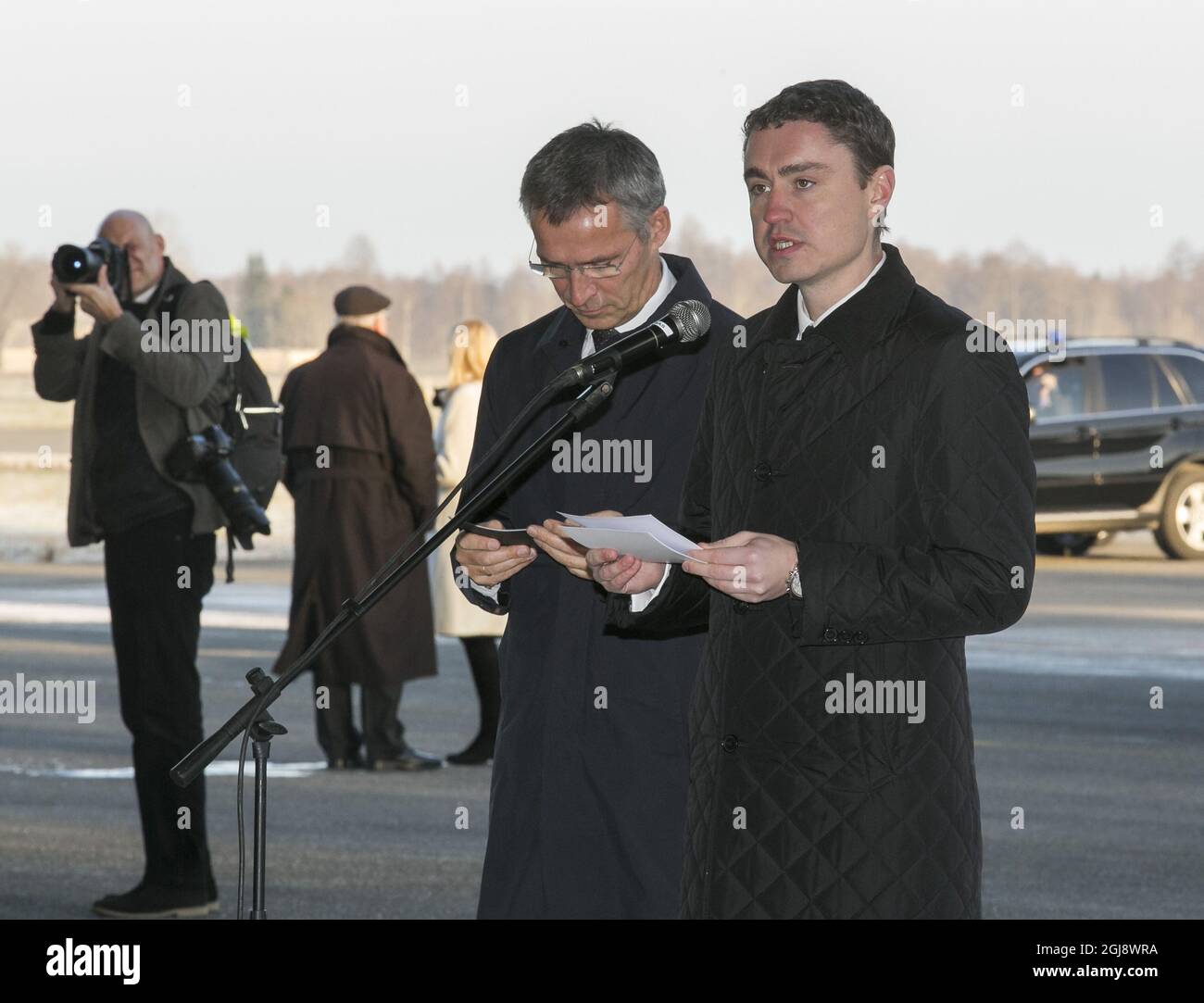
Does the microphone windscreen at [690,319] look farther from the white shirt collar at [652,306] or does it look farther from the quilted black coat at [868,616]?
the white shirt collar at [652,306]

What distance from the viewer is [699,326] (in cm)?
424

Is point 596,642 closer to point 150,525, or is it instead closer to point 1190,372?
point 150,525

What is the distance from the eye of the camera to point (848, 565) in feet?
12.7

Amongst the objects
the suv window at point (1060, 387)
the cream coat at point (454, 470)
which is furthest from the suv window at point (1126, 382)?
the cream coat at point (454, 470)

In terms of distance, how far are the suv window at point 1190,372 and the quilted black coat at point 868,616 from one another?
66.9 ft

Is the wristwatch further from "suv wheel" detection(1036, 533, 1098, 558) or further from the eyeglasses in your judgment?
"suv wheel" detection(1036, 533, 1098, 558)

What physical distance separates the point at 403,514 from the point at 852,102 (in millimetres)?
7534

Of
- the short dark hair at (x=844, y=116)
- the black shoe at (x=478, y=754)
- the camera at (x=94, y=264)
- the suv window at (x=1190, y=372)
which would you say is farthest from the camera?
the suv window at (x=1190, y=372)

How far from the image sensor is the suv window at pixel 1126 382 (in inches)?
914

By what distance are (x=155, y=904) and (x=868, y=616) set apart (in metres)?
4.57

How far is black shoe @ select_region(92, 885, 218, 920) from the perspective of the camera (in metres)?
7.80
